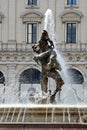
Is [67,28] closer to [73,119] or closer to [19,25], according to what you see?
[19,25]

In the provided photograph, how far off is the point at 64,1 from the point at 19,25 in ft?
16.0

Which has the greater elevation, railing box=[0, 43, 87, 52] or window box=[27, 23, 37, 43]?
window box=[27, 23, 37, 43]

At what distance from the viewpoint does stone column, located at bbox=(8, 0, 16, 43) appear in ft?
173

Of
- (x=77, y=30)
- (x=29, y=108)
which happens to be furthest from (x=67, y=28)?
(x=29, y=108)

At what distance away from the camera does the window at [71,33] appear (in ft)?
173

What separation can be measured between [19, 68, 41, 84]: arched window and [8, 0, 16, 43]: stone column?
336cm

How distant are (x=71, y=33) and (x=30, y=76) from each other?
5653mm

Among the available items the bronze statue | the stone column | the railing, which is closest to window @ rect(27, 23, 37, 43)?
the railing

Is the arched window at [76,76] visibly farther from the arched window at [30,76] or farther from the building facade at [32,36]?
the arched window at [30,76]

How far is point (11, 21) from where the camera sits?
53250 millimetres

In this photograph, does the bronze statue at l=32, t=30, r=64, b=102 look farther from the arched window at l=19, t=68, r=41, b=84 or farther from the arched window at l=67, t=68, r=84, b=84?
the arched window at l=19, t=68, r=41, b=84

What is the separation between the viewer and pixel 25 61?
168ft

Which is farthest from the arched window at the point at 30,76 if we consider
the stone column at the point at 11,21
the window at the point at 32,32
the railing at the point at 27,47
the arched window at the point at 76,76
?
the stone column at the point at 11,21

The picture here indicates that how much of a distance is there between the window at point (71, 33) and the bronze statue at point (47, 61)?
35.0m
